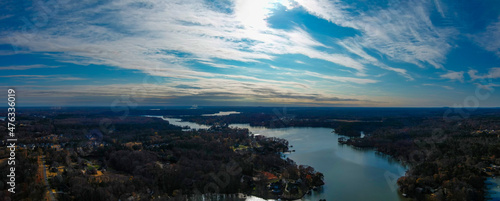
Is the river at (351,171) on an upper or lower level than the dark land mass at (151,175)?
lower

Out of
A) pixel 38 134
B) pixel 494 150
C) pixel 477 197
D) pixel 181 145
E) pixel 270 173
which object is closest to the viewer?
pixel 477 197

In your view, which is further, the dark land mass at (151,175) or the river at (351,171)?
the river at (351,171)

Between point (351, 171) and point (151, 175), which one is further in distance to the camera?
point (351, 171)

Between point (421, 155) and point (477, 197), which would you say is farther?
point (421, 155)

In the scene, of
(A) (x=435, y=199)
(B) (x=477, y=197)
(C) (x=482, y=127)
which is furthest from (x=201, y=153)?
(C) (x=482, y=127)

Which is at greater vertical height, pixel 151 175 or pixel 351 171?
pixel 151 175

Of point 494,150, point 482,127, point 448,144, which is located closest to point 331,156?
point 448,144

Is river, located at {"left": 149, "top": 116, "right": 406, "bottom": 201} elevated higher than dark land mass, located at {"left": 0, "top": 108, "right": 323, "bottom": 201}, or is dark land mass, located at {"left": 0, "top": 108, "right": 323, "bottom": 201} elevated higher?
dark land mass, located at {"left": 0, "top": 108, "right": 323, "bottom": 201}

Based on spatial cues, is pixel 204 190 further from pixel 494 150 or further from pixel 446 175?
pixel 494 150

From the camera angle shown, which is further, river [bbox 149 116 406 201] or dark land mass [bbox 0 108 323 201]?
river [bbox 149 116 406 201]

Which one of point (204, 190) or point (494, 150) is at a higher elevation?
point (494, 150)

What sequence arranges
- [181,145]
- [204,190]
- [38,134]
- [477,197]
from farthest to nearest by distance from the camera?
[38,134], [181,145], [204,190], [477,197]
